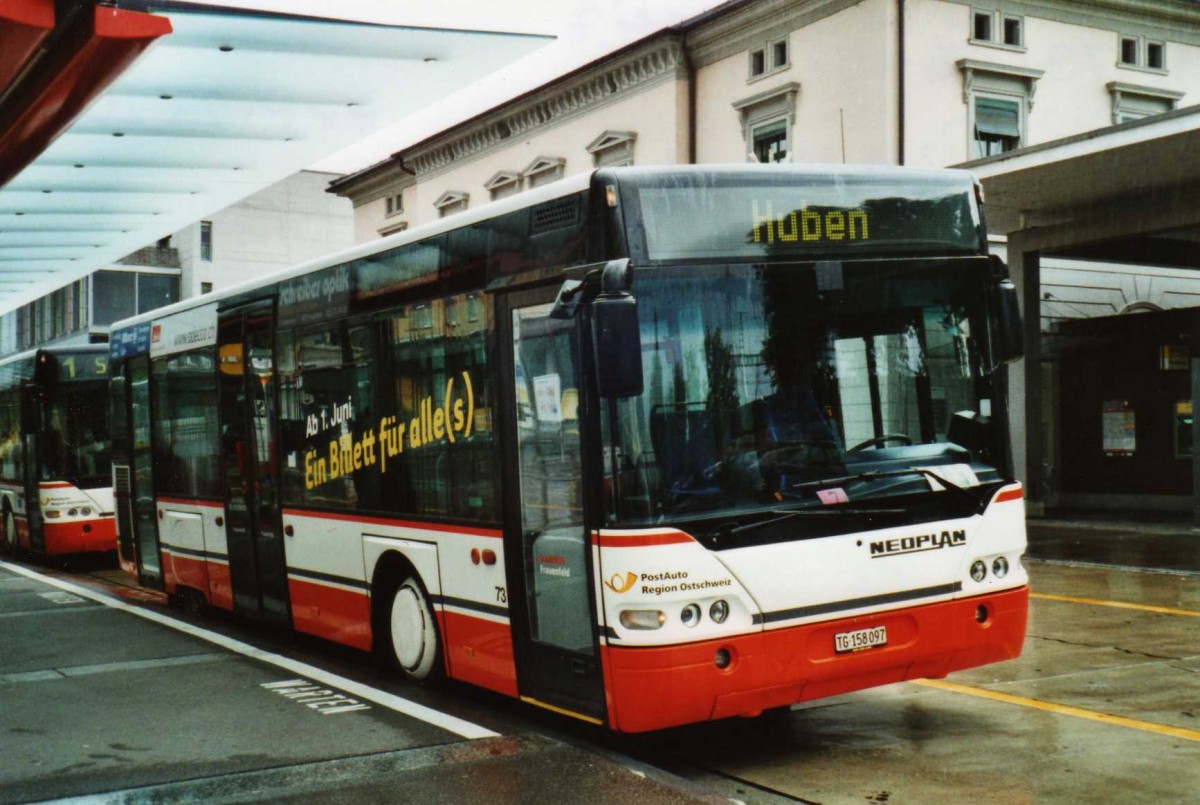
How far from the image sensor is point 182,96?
16.7 meters

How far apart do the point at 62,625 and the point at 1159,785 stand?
968 centimetres

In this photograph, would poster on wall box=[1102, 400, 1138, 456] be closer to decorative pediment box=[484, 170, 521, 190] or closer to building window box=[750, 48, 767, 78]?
building window box=[750, 48, 767, 78]

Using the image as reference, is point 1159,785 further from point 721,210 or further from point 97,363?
point 97,363

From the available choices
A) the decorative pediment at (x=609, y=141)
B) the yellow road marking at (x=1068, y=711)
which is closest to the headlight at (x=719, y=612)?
the yellow road marking at (x=1068, y=711)

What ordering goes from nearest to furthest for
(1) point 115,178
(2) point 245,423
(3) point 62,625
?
(2) point 245,423 < (3) point 62,625 < (1) point 115,178

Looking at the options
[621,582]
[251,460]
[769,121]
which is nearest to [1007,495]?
[621,582]

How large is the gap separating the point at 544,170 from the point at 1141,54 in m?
13.1

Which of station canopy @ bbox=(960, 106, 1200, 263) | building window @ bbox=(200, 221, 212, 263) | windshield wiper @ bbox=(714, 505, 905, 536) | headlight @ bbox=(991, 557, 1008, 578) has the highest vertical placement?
building window @ bbox=(200, 221, 212, 263)

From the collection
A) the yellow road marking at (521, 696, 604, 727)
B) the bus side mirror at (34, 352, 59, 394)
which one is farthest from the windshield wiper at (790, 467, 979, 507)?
the bus side mirror at (34, 352, 59, 394)

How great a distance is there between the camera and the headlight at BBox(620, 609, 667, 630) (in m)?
5.93

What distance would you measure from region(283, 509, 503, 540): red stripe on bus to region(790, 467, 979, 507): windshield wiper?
183 cm

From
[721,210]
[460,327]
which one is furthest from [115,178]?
[721,210]

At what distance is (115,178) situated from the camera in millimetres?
21078

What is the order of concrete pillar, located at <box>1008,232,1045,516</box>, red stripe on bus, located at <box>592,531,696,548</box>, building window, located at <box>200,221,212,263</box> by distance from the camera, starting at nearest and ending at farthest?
1. red stripe on bus, located at <box>592,531,696,548</box>
2. concrete pillar, located at <box>1008,232,1045,516</box>
3. building window, located at <box>200,221,212,263</box>
